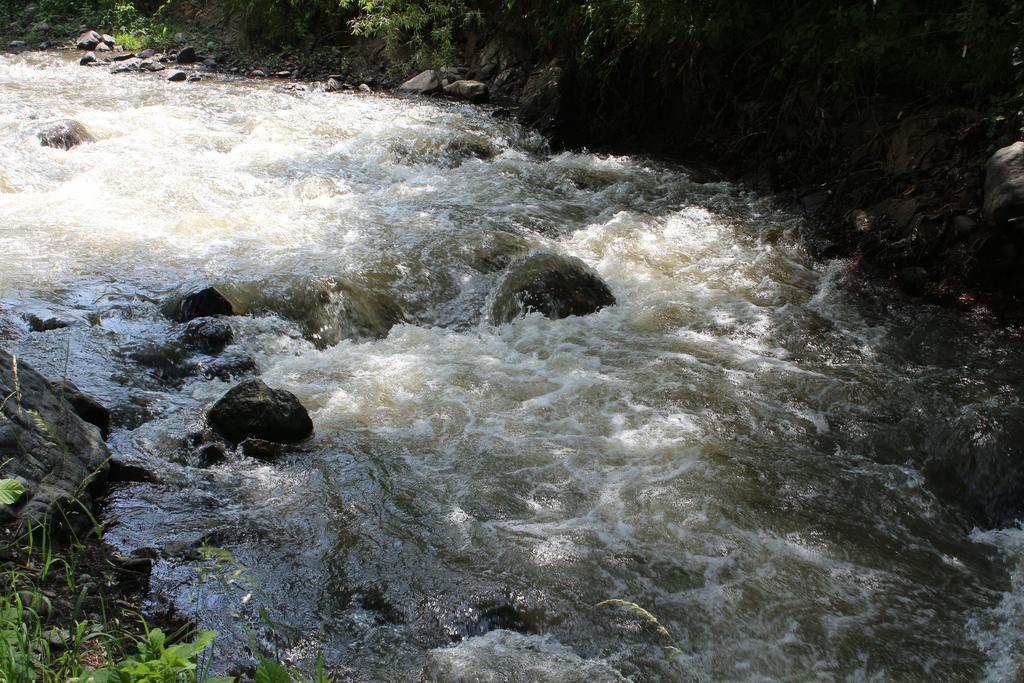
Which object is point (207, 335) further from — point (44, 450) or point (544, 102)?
point (544, 102)

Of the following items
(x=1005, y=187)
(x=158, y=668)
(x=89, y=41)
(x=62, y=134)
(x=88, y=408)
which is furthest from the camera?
(x=89, y=41)

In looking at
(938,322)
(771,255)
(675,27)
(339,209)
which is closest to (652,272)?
(771,255)

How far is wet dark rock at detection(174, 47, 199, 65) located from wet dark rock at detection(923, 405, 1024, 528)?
12.9m

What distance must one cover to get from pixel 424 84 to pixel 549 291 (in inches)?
276

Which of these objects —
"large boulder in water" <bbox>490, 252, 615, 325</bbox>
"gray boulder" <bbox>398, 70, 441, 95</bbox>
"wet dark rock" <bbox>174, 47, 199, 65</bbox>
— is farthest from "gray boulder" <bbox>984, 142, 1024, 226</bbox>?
"wet dark rock" <bbox>174, 47, 199, 65</bbox>

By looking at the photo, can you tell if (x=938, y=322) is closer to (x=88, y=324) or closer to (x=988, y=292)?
(x=988, y=292)

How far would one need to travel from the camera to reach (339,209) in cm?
742

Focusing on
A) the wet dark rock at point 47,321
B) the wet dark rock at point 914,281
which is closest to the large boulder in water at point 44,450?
the wet dark rock at point 47,321

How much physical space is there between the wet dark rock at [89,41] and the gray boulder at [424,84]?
6.18 metres

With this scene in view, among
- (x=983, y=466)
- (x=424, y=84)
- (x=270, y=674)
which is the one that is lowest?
(x=983, y=466)

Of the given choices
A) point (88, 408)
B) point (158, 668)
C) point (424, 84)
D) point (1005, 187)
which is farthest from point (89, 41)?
point (158, 668)

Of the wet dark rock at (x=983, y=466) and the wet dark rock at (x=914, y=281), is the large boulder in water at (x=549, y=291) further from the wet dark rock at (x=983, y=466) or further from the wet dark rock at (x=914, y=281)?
the wet dark rock at (x=983, y=466)

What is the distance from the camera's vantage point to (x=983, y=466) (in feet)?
13.9

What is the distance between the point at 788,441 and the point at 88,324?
4.49 metres
